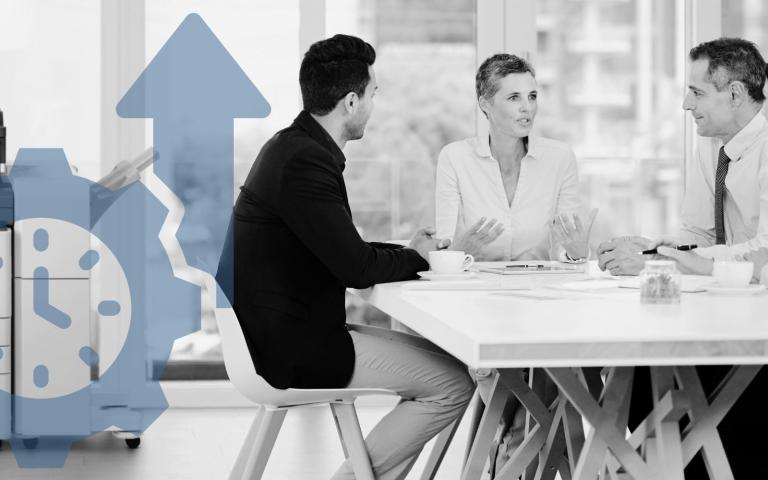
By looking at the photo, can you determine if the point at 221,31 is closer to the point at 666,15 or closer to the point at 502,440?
the point at 666,15

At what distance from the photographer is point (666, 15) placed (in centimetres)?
499

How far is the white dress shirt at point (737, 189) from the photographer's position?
2.95 meters

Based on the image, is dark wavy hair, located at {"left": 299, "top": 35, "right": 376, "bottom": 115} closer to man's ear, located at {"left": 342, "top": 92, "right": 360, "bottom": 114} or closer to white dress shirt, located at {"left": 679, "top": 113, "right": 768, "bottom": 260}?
man's ear, located at {"left": 342, "top": 92, "right": 360, "bottom": 114}

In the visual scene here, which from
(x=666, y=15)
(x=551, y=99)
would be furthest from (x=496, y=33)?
(x=666, y=15)

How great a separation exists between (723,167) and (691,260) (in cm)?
62

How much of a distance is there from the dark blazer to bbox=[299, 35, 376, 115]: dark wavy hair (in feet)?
0.66

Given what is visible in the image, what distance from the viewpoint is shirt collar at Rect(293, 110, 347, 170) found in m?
2.57

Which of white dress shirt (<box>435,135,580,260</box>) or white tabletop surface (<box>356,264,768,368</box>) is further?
white dress shirt (<box>435,135,580,260</box>)

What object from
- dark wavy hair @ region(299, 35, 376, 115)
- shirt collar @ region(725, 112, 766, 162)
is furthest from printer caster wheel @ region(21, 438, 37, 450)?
shirt collar @ region(725, 112, 766, 162)

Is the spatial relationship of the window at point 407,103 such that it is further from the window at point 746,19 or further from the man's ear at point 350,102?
the man's ear at point 350,102

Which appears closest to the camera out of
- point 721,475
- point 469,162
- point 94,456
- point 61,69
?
point 721,475

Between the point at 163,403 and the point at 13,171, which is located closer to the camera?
the point at 13,171

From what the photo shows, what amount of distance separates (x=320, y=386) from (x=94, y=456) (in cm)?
178

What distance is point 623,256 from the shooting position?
2582 mm
